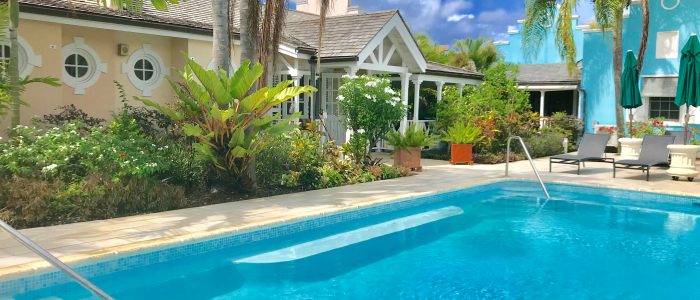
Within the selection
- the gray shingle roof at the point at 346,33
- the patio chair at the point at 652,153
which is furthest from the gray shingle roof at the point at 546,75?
the gray shingle roof at the point at 346,33

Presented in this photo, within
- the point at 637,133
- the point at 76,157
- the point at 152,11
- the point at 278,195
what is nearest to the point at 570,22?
the point at 637,133

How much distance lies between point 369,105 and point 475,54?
2899 cm

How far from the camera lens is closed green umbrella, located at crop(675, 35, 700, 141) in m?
15.4

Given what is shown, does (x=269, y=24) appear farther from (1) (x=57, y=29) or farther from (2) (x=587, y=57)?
(2) (x=587, y=57)

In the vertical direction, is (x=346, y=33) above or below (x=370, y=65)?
above

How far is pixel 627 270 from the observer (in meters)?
7.76

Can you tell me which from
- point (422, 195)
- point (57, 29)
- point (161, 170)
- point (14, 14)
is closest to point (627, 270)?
point (422, 195)

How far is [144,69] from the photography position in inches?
587

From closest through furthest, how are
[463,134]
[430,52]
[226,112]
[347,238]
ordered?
[347,238] < [226,112] < [463,134] < [430,52]

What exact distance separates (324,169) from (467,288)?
623cm

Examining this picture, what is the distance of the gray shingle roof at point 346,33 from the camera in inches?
695

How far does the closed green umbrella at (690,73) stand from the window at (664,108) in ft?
26.2

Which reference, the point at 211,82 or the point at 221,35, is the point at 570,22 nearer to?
the point at 221,35

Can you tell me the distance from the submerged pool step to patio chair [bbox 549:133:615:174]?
5539mm
